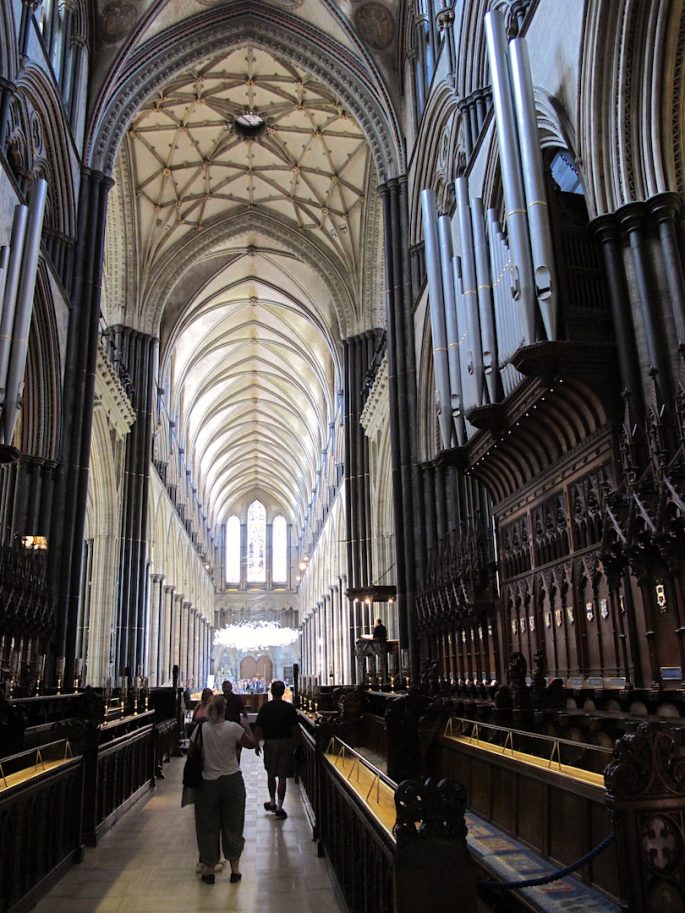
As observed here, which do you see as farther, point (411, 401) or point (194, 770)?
point (411, 401)

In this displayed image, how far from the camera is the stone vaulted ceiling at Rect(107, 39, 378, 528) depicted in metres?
22.0

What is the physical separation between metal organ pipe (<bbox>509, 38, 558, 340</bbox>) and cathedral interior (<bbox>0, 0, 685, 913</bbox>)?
36mm

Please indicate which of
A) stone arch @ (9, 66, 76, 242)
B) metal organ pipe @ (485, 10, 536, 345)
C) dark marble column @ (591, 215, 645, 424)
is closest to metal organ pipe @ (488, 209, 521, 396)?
metal organ pipe @ (485, 10, 536, 345)

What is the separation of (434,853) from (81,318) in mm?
14832

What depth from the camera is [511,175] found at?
8344 millimetres

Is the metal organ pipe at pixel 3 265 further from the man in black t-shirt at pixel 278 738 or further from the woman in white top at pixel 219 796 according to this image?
the woman in white top at pixel 219 796

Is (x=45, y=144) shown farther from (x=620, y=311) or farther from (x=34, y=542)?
(x=620, y=311)

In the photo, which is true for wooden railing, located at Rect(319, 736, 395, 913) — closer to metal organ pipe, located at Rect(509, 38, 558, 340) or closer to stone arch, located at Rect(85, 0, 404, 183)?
metal organ pipe, located at Rect(509, 38, 558, 340)

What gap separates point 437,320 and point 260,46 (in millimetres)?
11645

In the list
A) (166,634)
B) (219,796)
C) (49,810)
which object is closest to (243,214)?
(166,634)

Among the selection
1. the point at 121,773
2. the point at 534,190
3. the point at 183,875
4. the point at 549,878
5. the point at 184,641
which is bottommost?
the point at 183,875

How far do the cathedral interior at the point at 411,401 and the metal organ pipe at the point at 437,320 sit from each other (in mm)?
46

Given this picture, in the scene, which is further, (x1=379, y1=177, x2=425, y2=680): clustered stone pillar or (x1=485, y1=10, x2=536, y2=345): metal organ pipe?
(x1=379, y1=177, x2=425, y2=680): clustered stone pillar

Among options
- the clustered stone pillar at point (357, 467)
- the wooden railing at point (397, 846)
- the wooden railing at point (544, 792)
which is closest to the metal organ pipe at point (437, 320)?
the wooden railing at point (544, 792)
